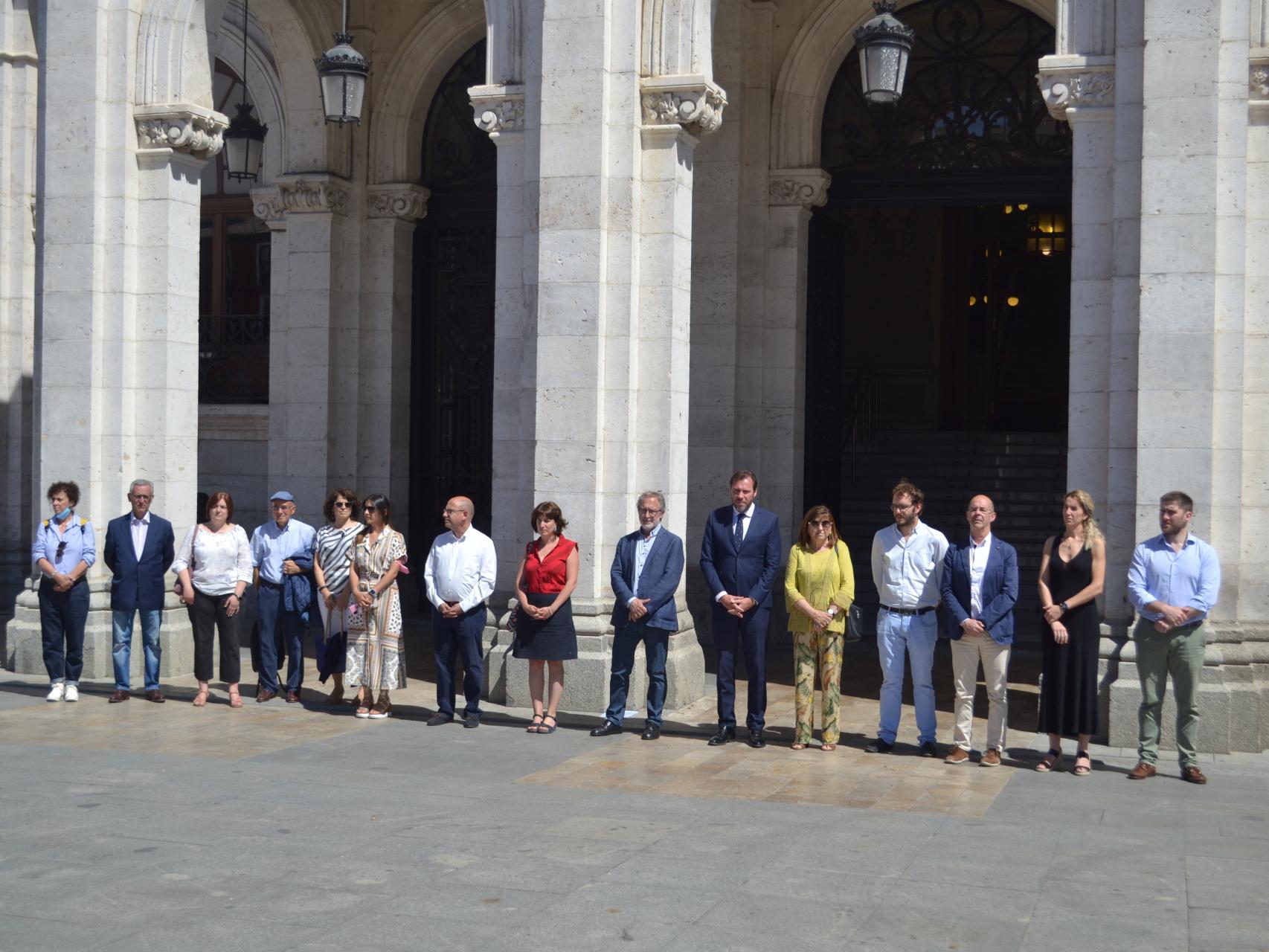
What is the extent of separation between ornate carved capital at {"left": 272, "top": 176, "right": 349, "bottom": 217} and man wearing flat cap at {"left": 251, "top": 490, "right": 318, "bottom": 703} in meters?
5.91

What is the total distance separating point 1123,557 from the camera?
10.9m

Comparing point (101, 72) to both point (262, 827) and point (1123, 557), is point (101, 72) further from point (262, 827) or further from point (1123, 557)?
→ point (1123, 557)

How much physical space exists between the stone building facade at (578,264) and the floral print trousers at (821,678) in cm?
164

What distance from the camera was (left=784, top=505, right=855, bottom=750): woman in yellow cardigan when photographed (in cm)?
1063

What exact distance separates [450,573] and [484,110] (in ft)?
12.5

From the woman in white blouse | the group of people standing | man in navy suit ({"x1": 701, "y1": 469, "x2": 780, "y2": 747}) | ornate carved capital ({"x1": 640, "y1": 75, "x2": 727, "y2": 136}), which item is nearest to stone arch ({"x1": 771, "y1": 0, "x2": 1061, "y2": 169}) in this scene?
ornate carved capital ({"x1": 640, "y1": 75, "x2": 727, "y2": 136})

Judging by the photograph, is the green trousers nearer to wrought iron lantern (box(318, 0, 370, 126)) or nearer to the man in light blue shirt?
the man in light blue shirt

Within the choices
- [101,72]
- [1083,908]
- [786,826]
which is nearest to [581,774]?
[786,826]

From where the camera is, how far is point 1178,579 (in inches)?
387

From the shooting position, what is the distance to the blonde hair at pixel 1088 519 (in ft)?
32.8

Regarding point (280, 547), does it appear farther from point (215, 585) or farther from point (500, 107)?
point (500, 107)

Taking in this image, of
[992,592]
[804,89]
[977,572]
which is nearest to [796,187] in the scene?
[804,89]

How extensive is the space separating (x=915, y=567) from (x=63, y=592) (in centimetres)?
652

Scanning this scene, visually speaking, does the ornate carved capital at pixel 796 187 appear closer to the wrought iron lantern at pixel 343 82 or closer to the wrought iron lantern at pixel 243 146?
the wrought iron lantern at pixel 343 82
